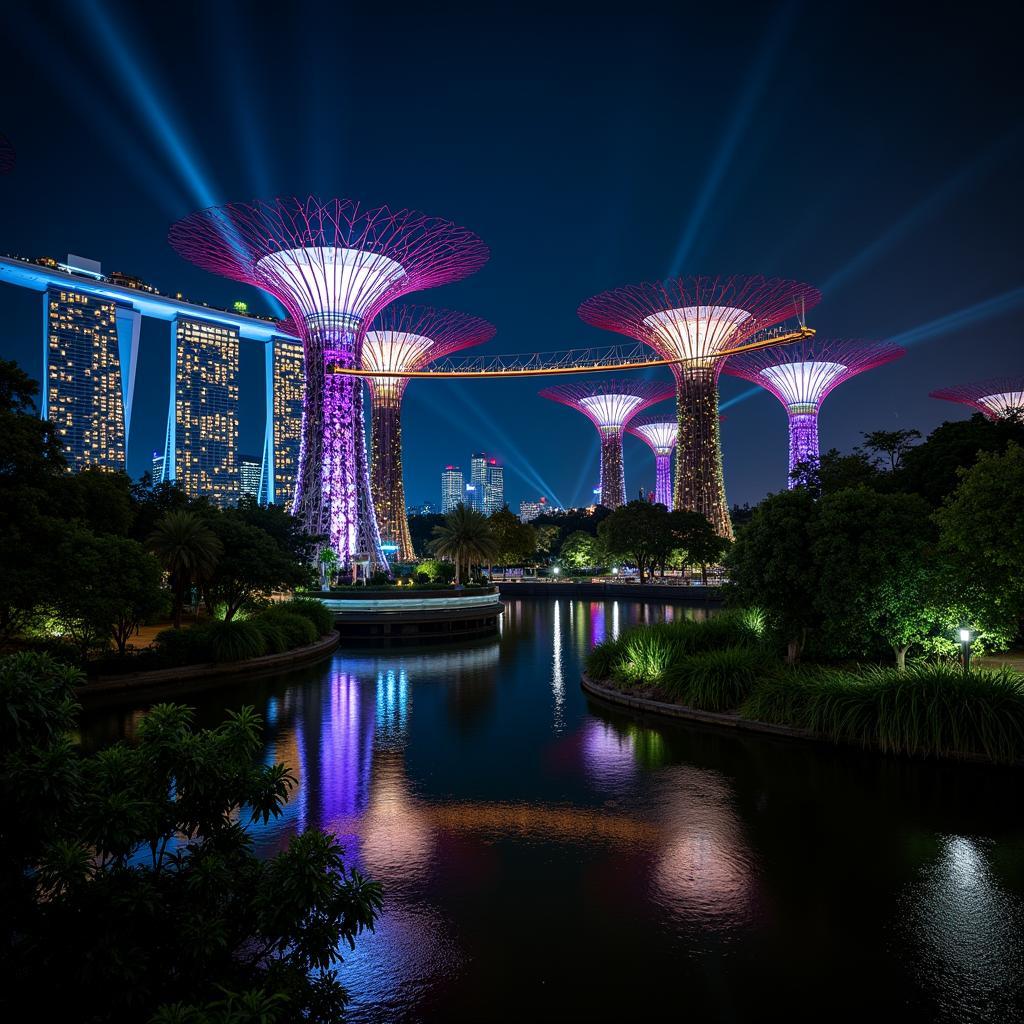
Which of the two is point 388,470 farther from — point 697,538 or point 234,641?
point 234,641

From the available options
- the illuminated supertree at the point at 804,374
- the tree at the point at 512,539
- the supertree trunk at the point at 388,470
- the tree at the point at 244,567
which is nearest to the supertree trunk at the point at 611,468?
the tree at the point at 512,539

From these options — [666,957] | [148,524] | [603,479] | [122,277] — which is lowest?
[666,957]

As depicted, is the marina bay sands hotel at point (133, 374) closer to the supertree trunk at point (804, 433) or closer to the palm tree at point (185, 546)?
the palm tree at point (185, 546)

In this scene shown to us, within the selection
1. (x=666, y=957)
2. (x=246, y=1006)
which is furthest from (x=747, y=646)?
(x=246, y=1006)

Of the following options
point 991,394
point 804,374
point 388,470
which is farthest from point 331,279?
point 991,394

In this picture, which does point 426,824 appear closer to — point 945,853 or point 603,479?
point 945,853
